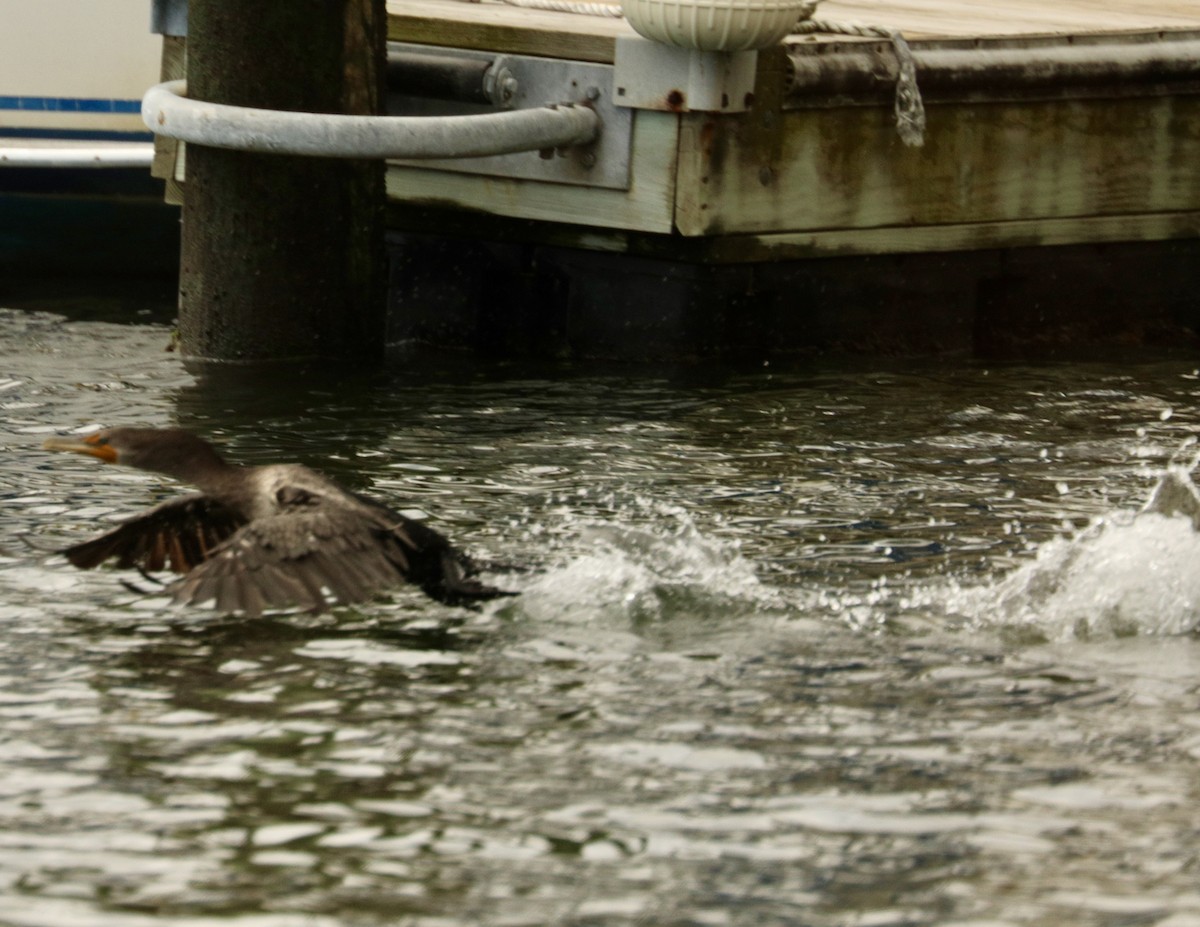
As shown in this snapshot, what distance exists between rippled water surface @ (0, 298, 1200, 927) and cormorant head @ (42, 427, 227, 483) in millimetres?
337

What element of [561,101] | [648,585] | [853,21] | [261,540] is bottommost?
[648,585]

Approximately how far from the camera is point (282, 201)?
8.24 m

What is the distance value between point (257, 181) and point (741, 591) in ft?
11.2

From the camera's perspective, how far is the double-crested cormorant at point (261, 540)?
507 centimetres

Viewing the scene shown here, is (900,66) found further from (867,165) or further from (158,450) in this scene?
(158,450)

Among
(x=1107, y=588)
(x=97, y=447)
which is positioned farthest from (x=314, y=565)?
(x=1107, y=588)

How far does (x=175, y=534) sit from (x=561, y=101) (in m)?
3.40

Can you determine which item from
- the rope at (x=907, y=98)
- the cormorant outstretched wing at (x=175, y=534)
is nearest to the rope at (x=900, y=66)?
the rope at (x=907, y=98)

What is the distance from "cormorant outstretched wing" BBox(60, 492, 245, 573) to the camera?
5.57 metres

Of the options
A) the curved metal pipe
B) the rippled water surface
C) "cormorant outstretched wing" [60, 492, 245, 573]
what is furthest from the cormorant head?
the curved metal pipe

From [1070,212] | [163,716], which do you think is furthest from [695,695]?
[1070,212]

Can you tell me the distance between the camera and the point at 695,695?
482 cm

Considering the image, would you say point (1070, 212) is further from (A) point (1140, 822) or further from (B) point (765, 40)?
(A) point (1140, 822)

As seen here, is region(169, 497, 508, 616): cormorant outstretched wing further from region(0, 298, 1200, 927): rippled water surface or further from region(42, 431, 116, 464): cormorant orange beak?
region(42, 431, 116, 464): cormorant orange beak
